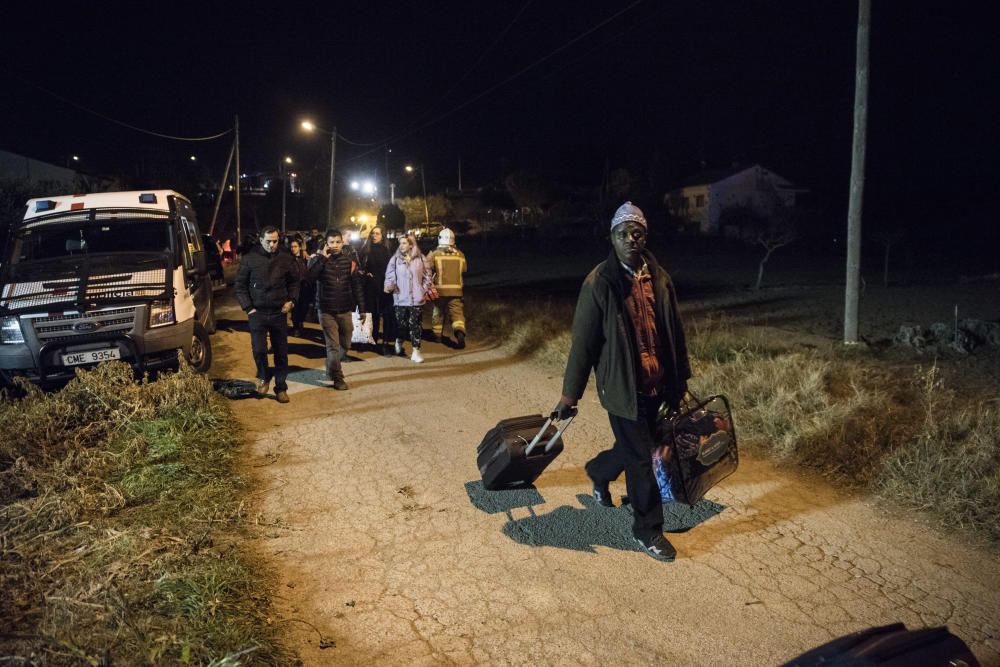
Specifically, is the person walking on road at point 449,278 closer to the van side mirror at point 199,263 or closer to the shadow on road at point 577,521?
the van side mirror at point 199,263

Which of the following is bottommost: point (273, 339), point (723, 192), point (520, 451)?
point (520, 451)

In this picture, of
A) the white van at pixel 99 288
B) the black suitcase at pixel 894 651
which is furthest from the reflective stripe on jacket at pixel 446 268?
the black suitcase at pixel 894 651

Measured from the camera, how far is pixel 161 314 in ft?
26.9

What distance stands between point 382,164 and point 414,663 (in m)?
69.0

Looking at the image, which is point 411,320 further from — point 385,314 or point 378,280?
point 378,280

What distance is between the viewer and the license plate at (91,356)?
7.75 m

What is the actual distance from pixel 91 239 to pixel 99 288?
4.99ft

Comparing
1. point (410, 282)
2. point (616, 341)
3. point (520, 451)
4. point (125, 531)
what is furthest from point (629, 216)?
point (410, 282)

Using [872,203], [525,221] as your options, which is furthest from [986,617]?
[525,221]

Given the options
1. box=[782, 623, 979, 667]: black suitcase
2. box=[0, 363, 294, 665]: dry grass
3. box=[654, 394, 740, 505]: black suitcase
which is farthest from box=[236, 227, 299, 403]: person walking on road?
box=[782, 623, 979, 667]: black suitcase

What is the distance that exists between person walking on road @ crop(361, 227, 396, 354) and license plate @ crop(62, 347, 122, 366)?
395 cm

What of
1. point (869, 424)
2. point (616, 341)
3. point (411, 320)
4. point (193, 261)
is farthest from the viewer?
point (411, 320)

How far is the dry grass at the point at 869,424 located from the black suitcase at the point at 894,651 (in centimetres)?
285

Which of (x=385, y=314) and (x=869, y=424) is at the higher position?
(x=385, y=314)
